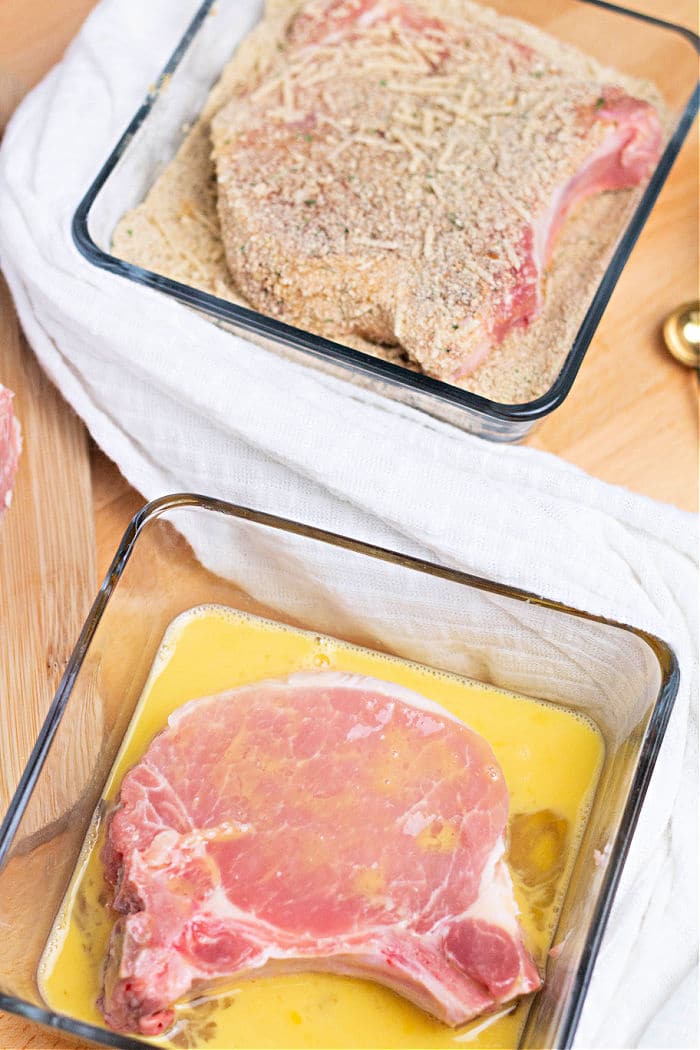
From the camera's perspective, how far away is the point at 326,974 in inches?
44.0

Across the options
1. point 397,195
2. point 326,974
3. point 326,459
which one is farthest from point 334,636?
point 397,195

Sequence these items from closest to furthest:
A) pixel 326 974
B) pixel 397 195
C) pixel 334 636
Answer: pixel 326 974 → pixel 334 636 → pixel 397 195

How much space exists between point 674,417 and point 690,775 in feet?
1.73

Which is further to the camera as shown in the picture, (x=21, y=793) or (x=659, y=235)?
(x=659, y=235)

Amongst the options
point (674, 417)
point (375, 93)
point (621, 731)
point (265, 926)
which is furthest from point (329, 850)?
point (375, 93)

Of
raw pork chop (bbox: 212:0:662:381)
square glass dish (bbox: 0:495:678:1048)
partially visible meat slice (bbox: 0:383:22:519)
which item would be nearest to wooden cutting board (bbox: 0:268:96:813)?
partially visible meat slice (bbox: 0:383:22:519)

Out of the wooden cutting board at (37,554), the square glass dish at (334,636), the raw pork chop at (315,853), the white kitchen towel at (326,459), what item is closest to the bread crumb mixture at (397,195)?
the white kitchen towel at (326,459)

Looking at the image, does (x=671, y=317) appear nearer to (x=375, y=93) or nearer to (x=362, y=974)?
(x=375, y=93)

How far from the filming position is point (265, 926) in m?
1.09

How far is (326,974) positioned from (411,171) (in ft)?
3.30

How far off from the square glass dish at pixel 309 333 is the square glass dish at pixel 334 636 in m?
0.26

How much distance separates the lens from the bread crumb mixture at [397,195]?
1439mm

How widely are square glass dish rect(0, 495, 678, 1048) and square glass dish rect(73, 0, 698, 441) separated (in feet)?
0.84

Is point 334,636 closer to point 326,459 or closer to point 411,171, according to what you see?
point 326,459
